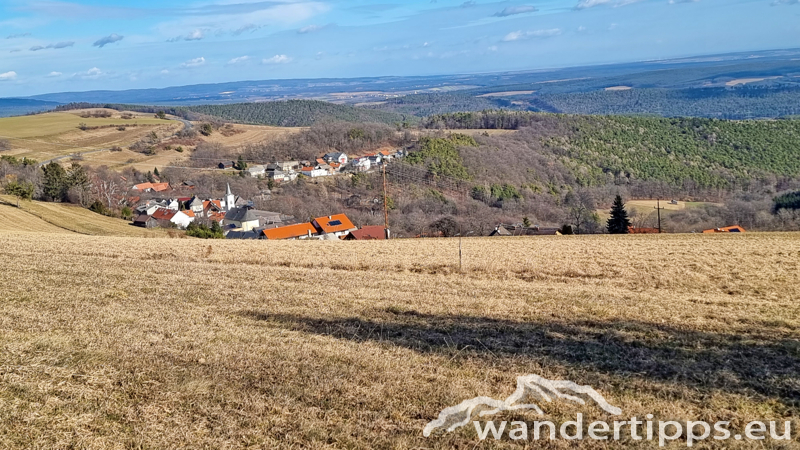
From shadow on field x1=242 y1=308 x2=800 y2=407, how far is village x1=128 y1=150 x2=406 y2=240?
113 feet

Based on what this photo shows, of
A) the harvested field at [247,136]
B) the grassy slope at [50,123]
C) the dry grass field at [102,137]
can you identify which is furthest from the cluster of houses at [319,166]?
the grassy slope at [50,123]

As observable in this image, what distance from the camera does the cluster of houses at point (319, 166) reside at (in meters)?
105

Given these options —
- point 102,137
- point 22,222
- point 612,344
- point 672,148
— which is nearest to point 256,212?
point 22,222

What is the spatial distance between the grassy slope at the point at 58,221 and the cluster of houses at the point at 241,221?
10.4m

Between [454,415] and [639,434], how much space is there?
2.03 m

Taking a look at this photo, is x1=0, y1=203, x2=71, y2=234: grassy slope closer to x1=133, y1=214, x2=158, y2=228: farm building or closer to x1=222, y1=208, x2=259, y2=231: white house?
x1=133, y1=214, x2=158, y2=228: farm building

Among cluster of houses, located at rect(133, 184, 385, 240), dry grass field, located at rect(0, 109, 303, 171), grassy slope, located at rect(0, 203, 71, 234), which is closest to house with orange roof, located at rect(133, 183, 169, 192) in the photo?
cluster of houses, located at rect(133, 184, 385, 240)

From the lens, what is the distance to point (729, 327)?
11.9 m

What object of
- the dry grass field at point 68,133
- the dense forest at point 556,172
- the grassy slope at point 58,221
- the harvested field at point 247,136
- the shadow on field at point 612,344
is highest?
the dry grass field at point 68,133

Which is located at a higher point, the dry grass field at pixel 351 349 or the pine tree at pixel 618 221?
the dry grass field at pixel 351 349

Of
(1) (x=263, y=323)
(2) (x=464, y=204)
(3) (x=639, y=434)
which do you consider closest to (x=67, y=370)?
(1) (x=263, y=323)

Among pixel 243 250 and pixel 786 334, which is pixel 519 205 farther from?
pixel 786 334

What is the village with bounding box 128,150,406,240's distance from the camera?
59.3 m

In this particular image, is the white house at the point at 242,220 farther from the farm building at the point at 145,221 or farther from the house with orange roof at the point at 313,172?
the house with orange roof at the point at 313,172
